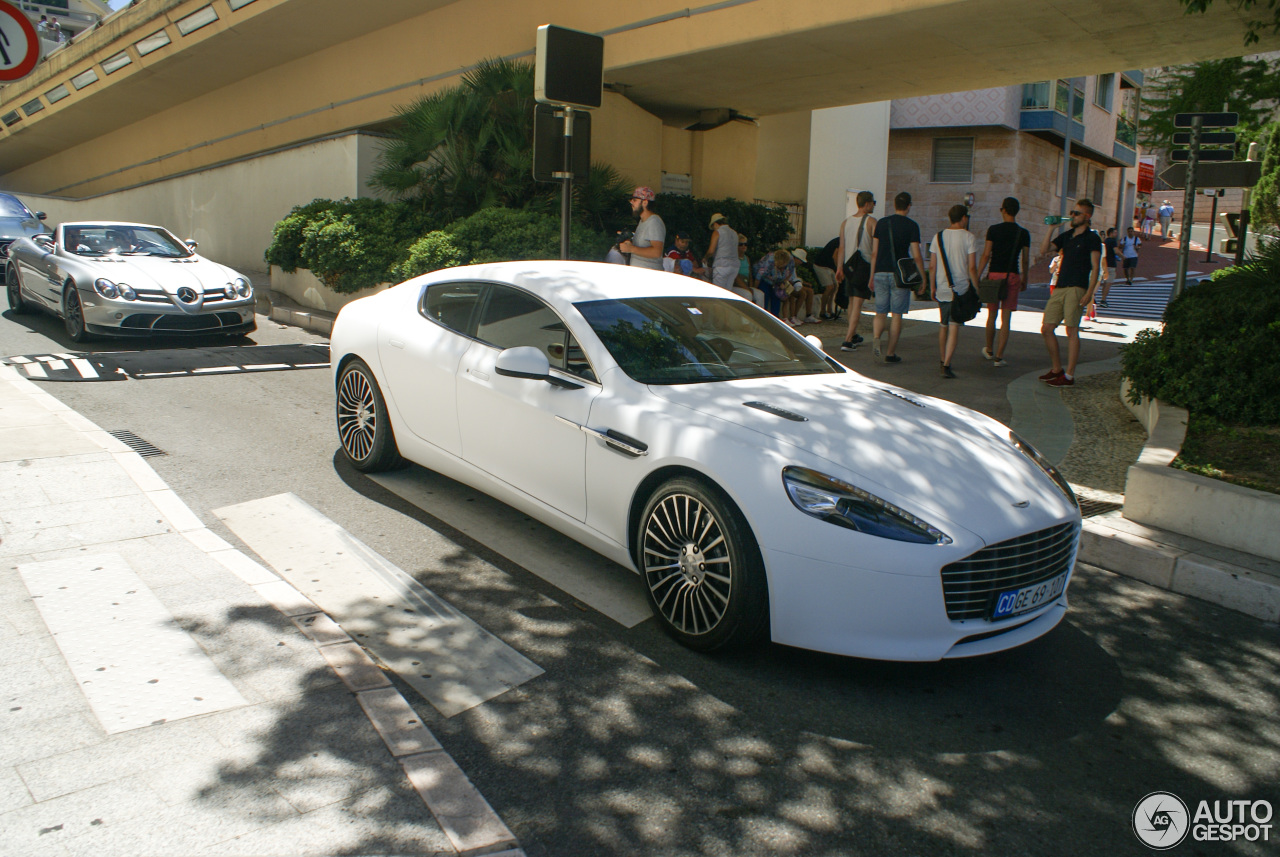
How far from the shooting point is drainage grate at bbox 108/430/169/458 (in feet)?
20.6

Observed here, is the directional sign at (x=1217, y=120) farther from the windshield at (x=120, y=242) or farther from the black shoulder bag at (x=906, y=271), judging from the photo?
the windshield at (x=120, y=242)

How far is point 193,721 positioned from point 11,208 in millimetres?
18075

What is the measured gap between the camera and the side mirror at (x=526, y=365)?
4.30 metres

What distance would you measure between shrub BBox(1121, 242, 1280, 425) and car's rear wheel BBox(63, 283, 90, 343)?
34.7ft

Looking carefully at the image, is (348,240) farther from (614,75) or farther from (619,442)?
(619,442)

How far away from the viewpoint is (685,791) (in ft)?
9.45

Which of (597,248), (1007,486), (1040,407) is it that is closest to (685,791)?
(1007,486)

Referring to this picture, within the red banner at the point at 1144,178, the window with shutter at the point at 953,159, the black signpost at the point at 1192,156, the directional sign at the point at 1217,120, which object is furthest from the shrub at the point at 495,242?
the red banner at the point at 1144,178

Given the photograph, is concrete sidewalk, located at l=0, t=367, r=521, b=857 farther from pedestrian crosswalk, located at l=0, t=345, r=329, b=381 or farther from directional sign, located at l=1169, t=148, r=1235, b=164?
directional sign, located at l=1169, t=148, r=1235, b=164

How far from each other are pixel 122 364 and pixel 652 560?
305 inches

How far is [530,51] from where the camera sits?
15141mm

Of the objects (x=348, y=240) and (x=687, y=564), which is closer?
(x=687, y=564)

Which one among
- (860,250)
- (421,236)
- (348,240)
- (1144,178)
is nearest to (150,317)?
(348,240)

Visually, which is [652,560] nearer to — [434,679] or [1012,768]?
[434,679]
